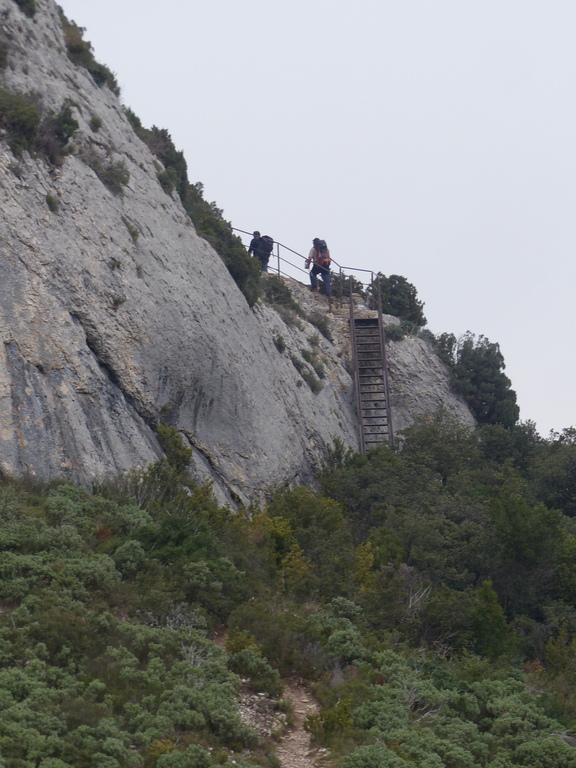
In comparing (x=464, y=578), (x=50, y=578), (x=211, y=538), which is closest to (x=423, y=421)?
(x=464, y=578)

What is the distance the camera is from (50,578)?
38.3ft

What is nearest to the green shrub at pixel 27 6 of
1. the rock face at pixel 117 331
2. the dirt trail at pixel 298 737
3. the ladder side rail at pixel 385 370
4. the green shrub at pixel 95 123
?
the rock face at pixel 117 331

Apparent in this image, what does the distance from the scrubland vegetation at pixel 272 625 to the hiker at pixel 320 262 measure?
1227 cm

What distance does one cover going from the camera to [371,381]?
27891 millimetres

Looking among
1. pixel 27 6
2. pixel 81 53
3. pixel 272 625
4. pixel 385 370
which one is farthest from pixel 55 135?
pixel 385 370

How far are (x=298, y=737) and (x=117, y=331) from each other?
8452 millimetres

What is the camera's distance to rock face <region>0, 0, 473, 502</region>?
48.2ft

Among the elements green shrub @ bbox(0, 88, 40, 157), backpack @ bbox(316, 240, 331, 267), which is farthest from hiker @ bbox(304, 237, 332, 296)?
green shrub @ bbox(0, 88, 40, 157)

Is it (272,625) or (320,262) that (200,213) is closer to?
(320,262)

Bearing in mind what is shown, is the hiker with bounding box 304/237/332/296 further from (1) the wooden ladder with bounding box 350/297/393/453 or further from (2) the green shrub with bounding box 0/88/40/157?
(2) the green shrub with bounding box 0/88/40/157

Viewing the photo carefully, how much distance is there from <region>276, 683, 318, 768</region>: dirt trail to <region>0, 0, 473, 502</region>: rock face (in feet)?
15.6

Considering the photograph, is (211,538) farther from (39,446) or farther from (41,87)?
(41,87)

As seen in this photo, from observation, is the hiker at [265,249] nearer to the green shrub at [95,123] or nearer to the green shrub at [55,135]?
the green shrub at [95,123]

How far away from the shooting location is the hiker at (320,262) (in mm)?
30344
